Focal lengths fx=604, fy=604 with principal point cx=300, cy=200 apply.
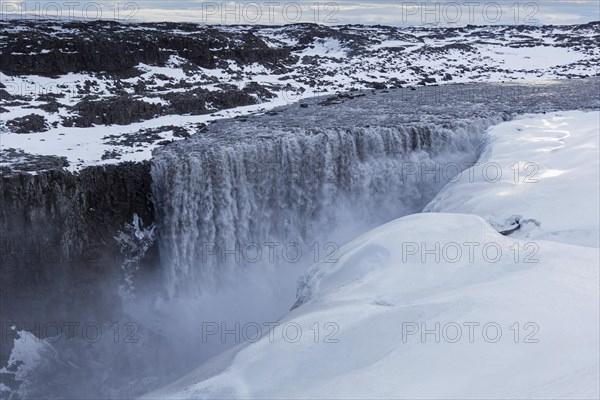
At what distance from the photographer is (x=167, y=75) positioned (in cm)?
2988

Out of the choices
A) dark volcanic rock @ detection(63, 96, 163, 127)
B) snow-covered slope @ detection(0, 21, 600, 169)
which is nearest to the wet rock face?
snow-covered slope @ detection(0, 21, 600, 169)

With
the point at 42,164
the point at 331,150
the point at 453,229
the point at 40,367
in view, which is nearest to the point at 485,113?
the point at 331,150

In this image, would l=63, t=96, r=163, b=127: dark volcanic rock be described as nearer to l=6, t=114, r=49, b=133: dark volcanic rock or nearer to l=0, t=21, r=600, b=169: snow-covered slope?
l=0, t=21, r=600, b=169: snow-covered slope

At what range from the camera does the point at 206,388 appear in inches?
261

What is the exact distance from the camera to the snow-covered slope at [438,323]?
609 cm

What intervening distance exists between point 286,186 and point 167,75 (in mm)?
14116

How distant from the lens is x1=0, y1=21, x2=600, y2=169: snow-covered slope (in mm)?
20000

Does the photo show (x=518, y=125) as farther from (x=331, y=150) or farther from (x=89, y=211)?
(x=89, y=211)

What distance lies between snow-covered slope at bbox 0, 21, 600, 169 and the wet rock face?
93 cm

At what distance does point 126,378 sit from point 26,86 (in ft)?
50.2

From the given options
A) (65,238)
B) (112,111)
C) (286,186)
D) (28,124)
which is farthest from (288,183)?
(28,124)

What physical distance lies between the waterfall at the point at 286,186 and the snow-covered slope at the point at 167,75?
6.57 ft

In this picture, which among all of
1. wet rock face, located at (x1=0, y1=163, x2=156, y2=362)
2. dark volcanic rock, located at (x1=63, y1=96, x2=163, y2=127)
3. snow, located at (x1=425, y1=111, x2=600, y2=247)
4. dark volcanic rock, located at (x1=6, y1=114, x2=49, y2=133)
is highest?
dark volcanic rock, located at (x1=63, y1=96, x2=163, y2=127)

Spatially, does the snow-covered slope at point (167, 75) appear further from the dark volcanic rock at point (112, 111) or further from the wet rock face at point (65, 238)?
the wet rock face at point (65, 238)
